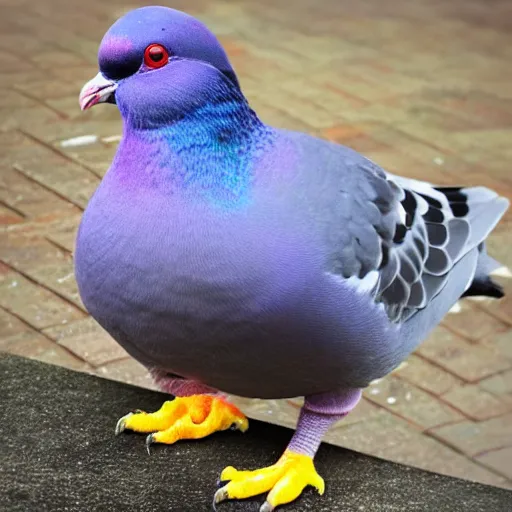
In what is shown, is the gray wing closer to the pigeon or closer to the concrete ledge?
the pigeon

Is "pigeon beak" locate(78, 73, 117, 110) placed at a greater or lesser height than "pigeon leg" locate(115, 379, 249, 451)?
greater

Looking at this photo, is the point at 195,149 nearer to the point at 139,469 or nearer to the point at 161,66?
the point at 161,66

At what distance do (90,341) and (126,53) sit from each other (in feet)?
6.46

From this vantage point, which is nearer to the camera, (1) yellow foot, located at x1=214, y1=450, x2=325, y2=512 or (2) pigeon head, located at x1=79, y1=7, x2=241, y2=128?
(2) pigeon head, located at x1=79, y1=7, x2=241, y2=128

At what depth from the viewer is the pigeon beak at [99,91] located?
1.93 metres

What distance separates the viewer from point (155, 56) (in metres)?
1.88

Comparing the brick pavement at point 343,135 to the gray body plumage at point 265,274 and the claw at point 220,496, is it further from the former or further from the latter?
the gray body plumage at point 265,274

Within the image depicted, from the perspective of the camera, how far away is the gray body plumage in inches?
73.9

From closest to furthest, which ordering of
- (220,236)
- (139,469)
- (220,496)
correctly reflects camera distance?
(220,236), (220,496), (139,469)

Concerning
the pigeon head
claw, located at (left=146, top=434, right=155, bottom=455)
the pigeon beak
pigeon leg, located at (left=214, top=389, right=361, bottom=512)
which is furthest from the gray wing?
claw, located at (left=146, top=434, right=155, bottom=455)

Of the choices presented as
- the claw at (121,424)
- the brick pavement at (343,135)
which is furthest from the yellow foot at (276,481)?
the brick pavement at (343,135)

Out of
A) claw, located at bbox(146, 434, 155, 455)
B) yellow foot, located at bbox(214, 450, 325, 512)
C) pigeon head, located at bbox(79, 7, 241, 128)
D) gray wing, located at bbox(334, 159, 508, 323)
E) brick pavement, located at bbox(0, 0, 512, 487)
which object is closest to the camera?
pigeon head, located at bbox(79, 7, 241, 128)

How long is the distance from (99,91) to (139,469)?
2.79 ft

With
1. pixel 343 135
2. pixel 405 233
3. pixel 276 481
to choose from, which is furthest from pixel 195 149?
pixel 343 135
